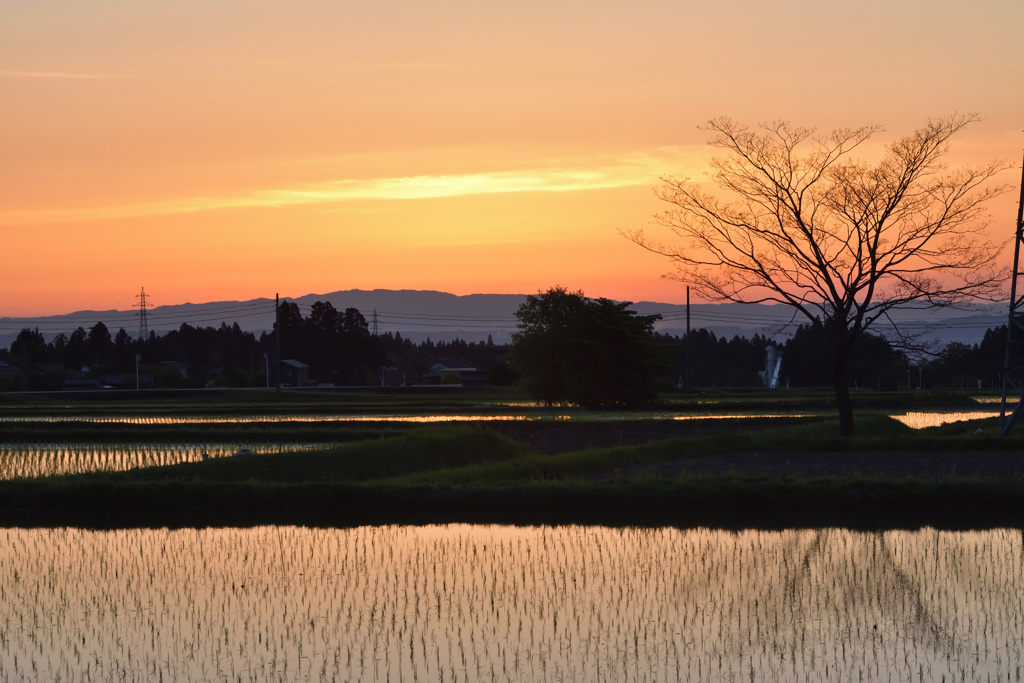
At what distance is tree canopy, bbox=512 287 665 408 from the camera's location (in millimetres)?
65188

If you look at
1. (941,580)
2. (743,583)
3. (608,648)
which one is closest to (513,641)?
(608,648)

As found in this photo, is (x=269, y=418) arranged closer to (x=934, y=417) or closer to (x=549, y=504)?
(x=549, y=504)

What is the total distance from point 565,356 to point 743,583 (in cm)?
5299

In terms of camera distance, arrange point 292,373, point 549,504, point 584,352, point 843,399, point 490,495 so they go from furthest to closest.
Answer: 1. point 292,373
2. point 584,352
3. point 843,399
4. point 490,495
5. point 549,504

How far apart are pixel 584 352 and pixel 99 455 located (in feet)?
130

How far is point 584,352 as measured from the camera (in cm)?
6544

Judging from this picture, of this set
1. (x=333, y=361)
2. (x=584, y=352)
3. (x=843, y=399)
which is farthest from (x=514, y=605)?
(x=333, y=361)

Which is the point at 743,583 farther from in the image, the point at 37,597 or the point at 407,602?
the point at 37,597

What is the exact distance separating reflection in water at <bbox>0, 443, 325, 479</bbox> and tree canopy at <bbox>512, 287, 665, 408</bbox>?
3325 cm

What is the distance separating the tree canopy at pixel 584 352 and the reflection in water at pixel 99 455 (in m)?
33.3

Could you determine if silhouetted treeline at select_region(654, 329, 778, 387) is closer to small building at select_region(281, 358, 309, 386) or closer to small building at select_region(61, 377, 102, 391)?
small building at select_region(281, 358, 309, 386)

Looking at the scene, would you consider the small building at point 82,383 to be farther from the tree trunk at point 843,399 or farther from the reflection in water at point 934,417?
the tree trunk at point 843,399

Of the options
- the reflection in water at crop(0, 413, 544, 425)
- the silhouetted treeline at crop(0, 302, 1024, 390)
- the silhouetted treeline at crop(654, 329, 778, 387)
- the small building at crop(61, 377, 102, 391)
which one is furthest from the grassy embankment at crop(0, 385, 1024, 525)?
the small building at crop(61, 377, 102, 391)

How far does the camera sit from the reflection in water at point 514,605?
33.9 ft
